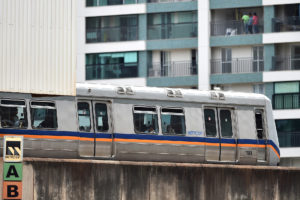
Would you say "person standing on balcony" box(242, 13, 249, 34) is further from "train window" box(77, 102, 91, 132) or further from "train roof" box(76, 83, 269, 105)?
"train window" box(77, 102, 91, 132)

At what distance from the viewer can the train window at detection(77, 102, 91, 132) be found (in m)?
32.2

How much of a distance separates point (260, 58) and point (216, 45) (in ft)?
9.28

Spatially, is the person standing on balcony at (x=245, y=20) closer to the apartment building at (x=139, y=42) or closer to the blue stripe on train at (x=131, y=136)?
the apartment building at (x=139, y=42)

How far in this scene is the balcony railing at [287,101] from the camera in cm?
6366

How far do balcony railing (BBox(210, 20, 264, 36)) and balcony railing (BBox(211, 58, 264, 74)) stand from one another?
5.55ft

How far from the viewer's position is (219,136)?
115 feet

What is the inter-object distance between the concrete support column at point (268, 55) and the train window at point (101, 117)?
3291 cm

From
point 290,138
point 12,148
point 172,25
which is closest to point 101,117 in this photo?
point 12,148

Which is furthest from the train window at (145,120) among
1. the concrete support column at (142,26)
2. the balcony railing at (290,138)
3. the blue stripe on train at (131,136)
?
the concrete support column at (142,26)

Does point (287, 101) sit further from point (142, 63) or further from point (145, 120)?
point (145, 120)

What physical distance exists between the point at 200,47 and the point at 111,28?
6.04 metres

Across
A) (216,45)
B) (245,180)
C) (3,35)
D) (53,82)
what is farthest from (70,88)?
(216,45)

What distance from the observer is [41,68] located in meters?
26.7

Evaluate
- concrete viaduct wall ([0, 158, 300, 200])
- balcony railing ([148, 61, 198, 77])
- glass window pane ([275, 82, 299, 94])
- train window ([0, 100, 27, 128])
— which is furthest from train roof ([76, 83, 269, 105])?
balcony railing ([148, 61, 198, 77])
